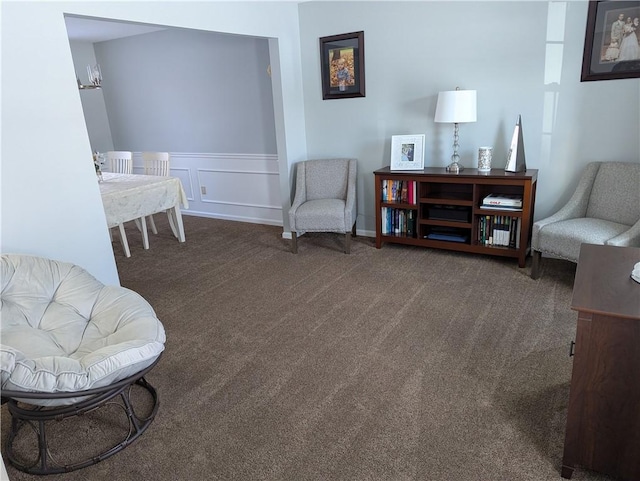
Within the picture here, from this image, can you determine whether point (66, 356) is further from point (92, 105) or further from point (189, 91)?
point (92, 105)

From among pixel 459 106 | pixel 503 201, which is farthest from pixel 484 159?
pixel 459 106

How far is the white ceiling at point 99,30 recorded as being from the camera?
460 cm

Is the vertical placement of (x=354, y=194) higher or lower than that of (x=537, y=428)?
higher

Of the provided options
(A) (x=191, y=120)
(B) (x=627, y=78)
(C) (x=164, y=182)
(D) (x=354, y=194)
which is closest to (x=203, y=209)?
(A) (x=191, y=120)

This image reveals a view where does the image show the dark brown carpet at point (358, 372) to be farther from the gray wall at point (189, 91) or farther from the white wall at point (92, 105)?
the white wall at point (92, 105)

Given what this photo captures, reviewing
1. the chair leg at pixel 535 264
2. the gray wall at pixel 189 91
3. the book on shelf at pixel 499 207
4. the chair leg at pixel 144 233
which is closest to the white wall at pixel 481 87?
the book on shelf at pixel 499 207

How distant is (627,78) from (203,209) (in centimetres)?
461

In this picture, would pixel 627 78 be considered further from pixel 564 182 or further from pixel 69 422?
pixel 69 422

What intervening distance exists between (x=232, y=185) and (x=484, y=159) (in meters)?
3.01

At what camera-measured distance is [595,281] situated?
162cm

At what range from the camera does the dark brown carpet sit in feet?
5.91

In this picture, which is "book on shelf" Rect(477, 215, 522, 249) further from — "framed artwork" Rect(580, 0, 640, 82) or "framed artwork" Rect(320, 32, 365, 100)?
"framed artwork" Rect(320, 32, 365, 100)

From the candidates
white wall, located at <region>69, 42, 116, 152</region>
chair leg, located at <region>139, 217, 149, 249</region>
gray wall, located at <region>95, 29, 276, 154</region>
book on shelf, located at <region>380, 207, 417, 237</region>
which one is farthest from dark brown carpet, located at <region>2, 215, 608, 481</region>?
white wall, located at <region>69, 42, 116, 152</region>

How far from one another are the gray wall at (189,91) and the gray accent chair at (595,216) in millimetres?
A: 2952
